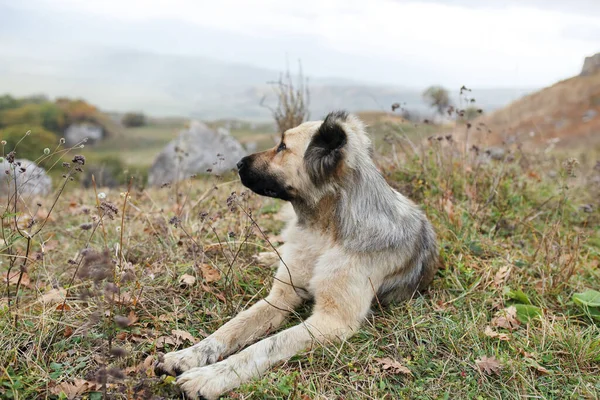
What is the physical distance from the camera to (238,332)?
361 centimetres

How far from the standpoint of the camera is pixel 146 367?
323cm

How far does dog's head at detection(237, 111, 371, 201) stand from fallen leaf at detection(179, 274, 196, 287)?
1.06m

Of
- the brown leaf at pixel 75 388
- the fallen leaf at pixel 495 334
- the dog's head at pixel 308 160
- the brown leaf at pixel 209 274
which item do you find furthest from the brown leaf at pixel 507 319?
the brown leaf at pixel 75 388

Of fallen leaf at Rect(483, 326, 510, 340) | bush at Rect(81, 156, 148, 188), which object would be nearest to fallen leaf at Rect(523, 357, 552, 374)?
fallen leaf at Rect(483, 326, 510, 340)

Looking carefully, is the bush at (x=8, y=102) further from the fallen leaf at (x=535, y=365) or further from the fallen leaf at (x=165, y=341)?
the fallen leaf at (x=535, y=365)

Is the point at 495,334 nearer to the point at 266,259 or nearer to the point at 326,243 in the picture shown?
the point at 326,243

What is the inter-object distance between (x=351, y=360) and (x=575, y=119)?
24768 mm

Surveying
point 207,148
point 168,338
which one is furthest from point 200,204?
point 207,148

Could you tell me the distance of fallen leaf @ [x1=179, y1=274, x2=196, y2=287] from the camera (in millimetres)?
4262

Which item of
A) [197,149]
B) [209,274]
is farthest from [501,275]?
[197,149]

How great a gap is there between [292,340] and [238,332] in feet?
1.46

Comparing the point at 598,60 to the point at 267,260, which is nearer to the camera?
the point at 267,260

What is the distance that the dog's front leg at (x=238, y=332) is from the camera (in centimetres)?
329

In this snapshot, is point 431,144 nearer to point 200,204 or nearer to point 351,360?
point 200,204
